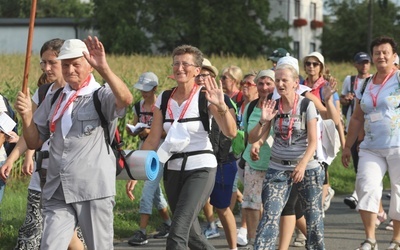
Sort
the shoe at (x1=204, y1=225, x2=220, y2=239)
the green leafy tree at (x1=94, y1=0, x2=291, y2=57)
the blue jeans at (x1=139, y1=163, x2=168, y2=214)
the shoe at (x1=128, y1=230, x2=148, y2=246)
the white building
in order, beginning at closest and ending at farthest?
the shoe at (x1=128, y1=230, x2=148, y2=246) < the blue jeans at (x1=139, y1=163, x2=168, y2=214) < the shoe at (x1=204, y1=225, x2=220, y2=239) < the green leafy tree at (x1=94, y1=0, x2=291, y2=57) < the white building

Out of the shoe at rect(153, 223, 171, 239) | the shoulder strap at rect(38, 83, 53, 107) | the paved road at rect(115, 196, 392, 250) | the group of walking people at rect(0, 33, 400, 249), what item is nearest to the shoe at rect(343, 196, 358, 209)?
the paved road at rect(115, 196, 392, 250)

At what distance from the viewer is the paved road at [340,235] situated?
30.1 ft

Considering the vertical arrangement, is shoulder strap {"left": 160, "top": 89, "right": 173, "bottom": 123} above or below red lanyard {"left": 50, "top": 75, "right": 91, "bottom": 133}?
below

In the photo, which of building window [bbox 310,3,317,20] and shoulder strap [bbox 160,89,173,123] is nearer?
shoulder strap [bbox 160,89,173,123]

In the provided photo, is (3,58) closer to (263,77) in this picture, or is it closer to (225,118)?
(263,77)

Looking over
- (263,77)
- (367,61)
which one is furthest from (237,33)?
(263,77)

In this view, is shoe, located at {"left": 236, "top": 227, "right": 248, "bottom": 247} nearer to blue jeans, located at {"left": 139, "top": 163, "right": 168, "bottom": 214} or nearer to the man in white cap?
blue jeans, located at {"left": 139, "top": 163, "right": 168, "bottom": 214}

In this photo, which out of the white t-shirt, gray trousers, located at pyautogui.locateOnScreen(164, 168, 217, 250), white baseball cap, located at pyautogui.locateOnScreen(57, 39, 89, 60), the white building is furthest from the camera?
the white building

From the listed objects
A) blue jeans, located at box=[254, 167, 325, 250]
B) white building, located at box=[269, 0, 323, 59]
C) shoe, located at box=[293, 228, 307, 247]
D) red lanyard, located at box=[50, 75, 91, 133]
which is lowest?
white building, located at box=[269, 0, 323, 59]

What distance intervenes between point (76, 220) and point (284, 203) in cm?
210

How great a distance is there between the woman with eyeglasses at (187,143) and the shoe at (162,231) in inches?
113

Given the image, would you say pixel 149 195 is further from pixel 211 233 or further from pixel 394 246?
pixel 394 246

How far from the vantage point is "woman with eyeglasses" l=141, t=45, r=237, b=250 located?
21.8ft

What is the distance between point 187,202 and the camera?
21.7 ft
